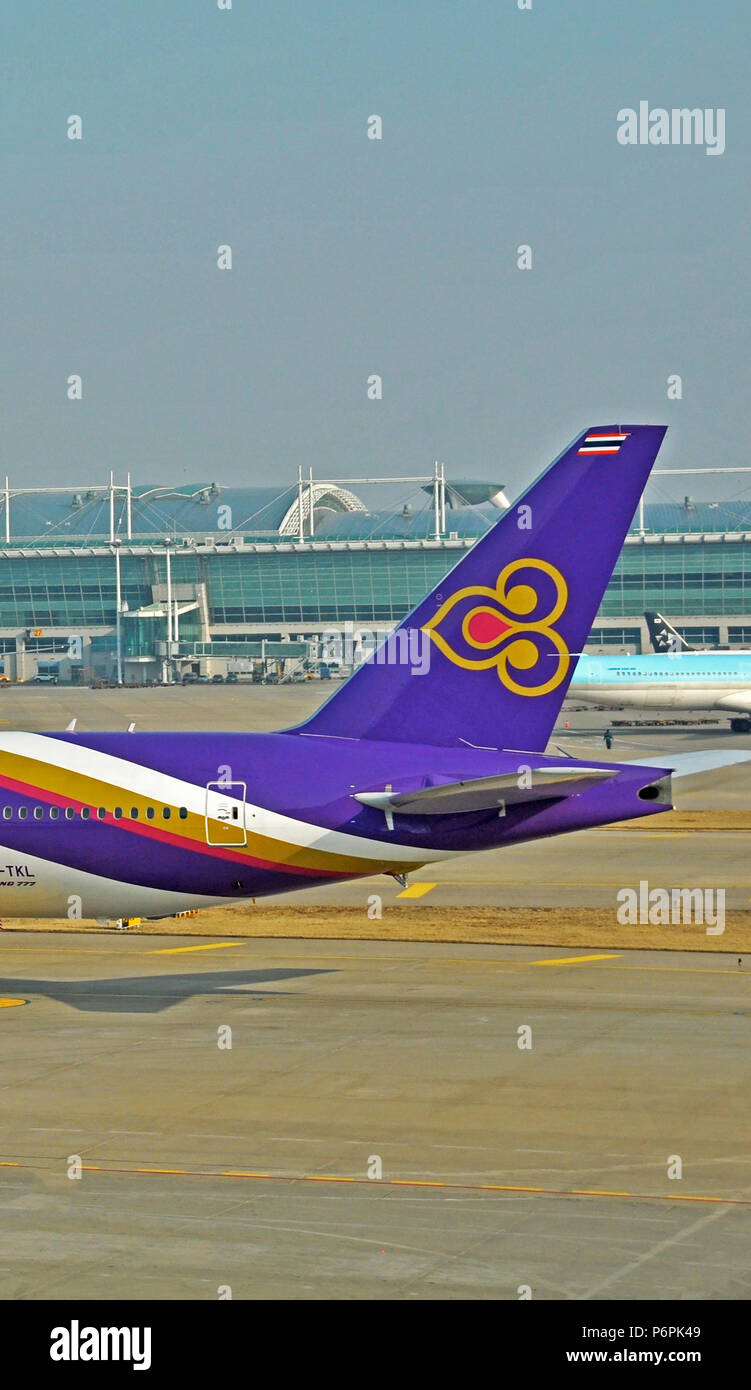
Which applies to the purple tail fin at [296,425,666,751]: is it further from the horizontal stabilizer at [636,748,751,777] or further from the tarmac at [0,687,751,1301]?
the tarmac at [0,687,751,1301]

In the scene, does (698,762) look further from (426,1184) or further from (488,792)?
(426,1184)

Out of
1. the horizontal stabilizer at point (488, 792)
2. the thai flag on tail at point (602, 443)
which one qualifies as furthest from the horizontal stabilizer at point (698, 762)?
the thai flag on tail at point (602, 443)

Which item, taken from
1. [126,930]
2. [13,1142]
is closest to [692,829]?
[126,930]

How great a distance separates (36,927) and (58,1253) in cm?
2712

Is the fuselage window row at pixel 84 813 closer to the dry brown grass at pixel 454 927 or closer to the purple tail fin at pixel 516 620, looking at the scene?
the purple tail fin at pixel 516 620

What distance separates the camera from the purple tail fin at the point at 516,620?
109ft

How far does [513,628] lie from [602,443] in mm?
4402

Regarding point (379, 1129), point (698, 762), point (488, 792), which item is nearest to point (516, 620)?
point (488, 792)

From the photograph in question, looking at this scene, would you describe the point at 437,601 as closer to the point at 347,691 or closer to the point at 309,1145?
the point at 347,691

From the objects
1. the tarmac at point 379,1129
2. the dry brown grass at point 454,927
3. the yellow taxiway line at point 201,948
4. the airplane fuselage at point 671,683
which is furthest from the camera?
the airplane fuselage at point 671,683

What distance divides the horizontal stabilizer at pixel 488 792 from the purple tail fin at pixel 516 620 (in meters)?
1.84

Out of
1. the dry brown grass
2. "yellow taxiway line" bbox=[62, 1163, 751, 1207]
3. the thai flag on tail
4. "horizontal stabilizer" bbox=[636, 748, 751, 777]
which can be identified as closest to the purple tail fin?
the thai flag on tail

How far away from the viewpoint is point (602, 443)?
1302 inches

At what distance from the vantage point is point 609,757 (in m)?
102
